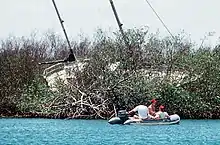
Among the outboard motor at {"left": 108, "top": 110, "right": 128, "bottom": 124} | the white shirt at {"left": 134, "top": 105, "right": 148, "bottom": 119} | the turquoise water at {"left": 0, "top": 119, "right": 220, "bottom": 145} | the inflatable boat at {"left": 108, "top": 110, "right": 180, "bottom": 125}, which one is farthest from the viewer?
the white shirt at {"left": 134, "top": 105, "right": 148, "bottom": 119}

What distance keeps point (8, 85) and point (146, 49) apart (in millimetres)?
9218

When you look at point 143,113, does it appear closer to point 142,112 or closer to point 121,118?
point 142,112

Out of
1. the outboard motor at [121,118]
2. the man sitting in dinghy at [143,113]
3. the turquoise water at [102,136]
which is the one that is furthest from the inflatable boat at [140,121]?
the turquoise water at [102,136]

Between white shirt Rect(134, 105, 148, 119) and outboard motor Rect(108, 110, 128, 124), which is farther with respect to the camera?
white shirt Rect(134, 105, 148, 119)

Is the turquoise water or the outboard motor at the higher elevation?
the outboard motor

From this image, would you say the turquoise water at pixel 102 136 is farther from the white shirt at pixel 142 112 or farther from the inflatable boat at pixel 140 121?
the white shirt at pixel 142 112

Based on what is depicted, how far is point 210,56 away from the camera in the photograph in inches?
1497

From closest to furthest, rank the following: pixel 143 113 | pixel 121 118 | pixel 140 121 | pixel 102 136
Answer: pixel 102 136, pixel 140 121, pixel 143 113, pixel 121 118

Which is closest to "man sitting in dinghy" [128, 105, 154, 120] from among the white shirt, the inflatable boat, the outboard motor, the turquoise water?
the white shirt

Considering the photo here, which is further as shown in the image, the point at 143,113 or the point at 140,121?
the point at 143,113

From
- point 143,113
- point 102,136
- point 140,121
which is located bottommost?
point 102,136

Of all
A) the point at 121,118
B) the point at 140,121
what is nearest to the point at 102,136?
the point at 140,121

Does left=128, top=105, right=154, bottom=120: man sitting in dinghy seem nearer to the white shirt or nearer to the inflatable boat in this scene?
the white shirt

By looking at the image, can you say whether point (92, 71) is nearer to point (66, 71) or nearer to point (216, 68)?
point (66, 71)
